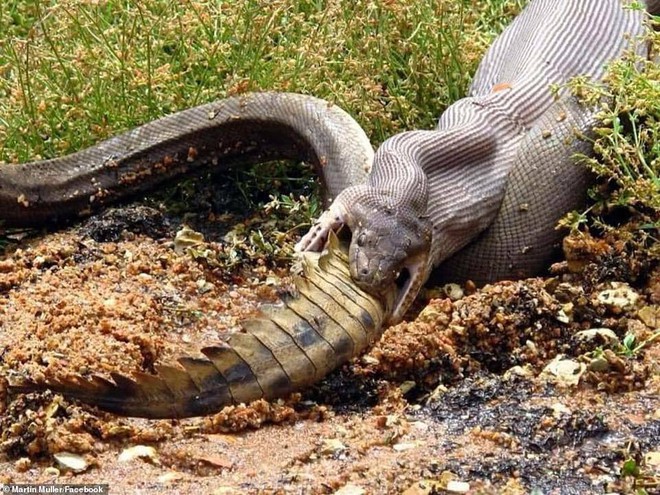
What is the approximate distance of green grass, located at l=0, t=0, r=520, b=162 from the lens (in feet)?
23.1

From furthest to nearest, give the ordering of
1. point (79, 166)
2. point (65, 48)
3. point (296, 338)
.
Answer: point (65, 48), point (79, 166), point (296, 338)

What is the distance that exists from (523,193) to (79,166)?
2495 millimetres

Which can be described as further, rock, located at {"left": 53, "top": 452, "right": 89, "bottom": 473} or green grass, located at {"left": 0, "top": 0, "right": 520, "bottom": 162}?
green grass, located at {"left": 0, "top": 0, "right": 520, "bottom": 162}

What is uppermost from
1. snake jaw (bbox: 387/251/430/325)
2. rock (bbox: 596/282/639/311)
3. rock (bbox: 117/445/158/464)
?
snake jaw (bbox: 387/251/430/325)

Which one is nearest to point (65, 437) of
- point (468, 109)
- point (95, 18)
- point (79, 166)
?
point (79, 166)

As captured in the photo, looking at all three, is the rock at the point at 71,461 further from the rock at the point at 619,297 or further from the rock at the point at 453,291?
the rock at the point at 619,297

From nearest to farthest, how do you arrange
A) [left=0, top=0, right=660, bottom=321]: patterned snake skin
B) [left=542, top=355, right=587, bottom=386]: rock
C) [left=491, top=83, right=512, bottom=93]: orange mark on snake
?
[left=542, top=355, right=587, bottom=386]: rock
[left=0, top=0, right=660, bottom=321]: patterned snake skin
[left=491, top=83, right=512, bottom=93]: orange mark on snake

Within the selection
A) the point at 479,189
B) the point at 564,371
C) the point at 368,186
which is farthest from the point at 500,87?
the point at 564,371

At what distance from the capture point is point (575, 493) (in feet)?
13.4

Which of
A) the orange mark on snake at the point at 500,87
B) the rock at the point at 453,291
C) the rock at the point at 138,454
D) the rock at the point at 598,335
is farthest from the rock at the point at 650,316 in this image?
the rock at the point at 138,454

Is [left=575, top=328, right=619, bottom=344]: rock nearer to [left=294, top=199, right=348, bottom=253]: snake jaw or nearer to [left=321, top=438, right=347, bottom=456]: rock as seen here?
[left=294, top=199, right=348, bottom=253]: snake jaw

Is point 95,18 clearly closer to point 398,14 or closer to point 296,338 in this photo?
point 398,14

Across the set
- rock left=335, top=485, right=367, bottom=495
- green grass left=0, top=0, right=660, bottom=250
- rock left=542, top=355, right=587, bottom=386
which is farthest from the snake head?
rock left=335, top=485, right=367, bottom=495

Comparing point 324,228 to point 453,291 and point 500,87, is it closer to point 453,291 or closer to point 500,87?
point 453,291
